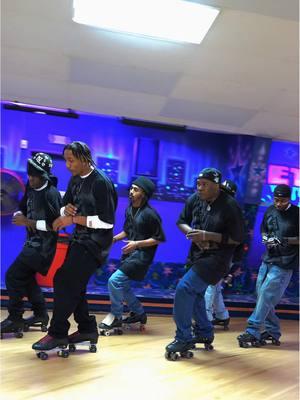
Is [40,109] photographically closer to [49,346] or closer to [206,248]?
[206,248]

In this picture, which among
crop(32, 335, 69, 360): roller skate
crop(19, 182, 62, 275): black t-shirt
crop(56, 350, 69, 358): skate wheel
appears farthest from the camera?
crop(19, 182, 62, 275): black t-shirt

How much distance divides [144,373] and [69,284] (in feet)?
2.52

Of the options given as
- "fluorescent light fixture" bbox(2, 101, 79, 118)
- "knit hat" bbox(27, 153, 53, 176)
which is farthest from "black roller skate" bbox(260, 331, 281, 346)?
"fluorescent light fixture" bbox(2, 101, 79, 118)

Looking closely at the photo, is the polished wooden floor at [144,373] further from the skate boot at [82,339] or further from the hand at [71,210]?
the hand at [71,210]

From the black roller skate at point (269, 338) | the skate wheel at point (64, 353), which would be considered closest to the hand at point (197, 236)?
the skate wheel at point (64, 353)

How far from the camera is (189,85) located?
419 centimetres

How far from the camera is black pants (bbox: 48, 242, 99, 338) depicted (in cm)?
276

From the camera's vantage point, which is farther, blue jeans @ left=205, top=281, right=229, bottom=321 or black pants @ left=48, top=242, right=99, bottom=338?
blue jeans @ left=205, top=281, right=229, bottom=321

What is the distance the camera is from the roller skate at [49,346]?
8.99ft

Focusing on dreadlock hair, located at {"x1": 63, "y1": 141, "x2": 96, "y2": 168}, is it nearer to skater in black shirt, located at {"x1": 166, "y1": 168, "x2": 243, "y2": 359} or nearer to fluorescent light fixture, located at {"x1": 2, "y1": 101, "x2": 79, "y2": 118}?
skater in black shirt, located at {"x1": 166, "y1": 168, "x2": 243, "y2": 359}

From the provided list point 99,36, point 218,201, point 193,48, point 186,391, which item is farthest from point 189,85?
point 186,391

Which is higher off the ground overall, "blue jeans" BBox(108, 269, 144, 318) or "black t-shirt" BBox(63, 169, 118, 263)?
"black t-shirt" BBox(63, 169, 118, 263)

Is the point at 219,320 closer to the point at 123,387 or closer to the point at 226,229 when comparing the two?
the point at 226,229

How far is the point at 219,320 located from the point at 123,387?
2310 millimetres
